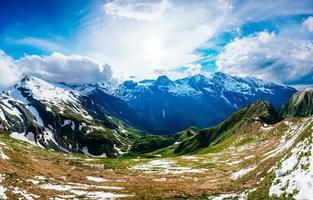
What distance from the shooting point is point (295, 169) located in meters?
47.8

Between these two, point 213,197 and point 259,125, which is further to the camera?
point 259,125

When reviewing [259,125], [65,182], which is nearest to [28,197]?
[65,182]

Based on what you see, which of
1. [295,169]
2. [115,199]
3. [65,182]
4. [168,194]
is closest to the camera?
[295,169]

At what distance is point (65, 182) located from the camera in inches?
2623

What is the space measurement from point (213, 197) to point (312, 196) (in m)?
17.6

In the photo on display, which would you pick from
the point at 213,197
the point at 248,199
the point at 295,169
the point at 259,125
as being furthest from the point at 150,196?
the point at 259,125

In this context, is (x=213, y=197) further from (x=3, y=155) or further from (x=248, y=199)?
(x=3, y=155)

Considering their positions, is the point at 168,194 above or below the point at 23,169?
below

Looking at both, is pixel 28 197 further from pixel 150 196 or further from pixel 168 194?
pixel 168 194

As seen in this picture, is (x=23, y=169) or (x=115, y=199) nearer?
(x=115, y=199)

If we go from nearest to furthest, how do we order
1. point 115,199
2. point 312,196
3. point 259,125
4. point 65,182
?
point 312,196, point 115,199, point 65,182, point 259,125

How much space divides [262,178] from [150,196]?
17807 mm

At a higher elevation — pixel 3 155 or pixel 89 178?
pixel 3 155

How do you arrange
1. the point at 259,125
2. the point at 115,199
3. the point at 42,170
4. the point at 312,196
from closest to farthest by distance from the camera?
1. the point at 312,196
2. the point at 115,199
3. the point at 42,170
4. the point at 259,125
